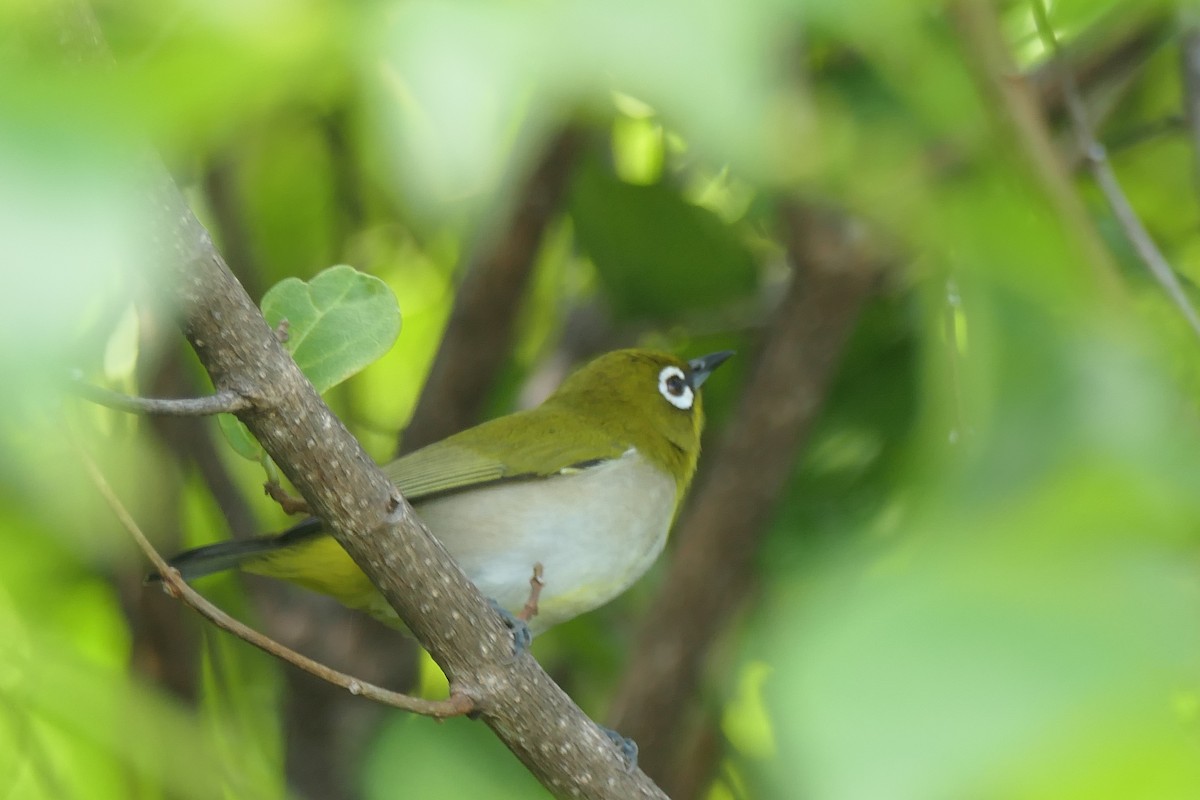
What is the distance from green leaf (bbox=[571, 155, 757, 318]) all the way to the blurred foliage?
11mm

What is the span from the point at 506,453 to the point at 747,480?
67 centimetres

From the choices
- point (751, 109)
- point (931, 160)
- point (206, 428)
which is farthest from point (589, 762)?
point (206, 428)

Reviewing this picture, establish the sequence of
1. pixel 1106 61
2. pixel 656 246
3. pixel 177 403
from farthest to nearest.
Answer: pixel 656 246 < pixel 1106 61 < pixel 177 403

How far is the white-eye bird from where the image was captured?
3084mm

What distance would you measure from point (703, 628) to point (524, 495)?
2.14 ft

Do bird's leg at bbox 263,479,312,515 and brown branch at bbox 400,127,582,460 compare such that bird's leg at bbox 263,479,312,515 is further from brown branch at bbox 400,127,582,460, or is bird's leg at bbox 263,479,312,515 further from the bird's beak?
the bird's beak

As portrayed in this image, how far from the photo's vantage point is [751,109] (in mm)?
939

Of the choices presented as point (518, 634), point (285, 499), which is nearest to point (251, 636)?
point (285, 499)

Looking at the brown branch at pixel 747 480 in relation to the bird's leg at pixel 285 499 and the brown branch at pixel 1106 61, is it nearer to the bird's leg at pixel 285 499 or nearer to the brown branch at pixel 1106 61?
the brown branch at pixel 1106 61

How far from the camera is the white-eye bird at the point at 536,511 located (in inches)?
121

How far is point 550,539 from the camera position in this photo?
11.4 ft

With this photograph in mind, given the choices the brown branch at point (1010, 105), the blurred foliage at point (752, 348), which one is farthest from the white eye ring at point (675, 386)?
the brown branch at point (1010, 105)

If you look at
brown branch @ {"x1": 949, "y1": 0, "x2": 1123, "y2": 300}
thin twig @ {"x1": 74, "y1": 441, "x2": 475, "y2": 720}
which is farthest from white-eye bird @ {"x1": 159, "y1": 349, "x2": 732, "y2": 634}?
brown branch @ {"x1": 949, "y1": 0, "x2": 1123, "y2": 300}

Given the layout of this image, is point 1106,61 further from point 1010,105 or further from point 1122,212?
point 1010,105
